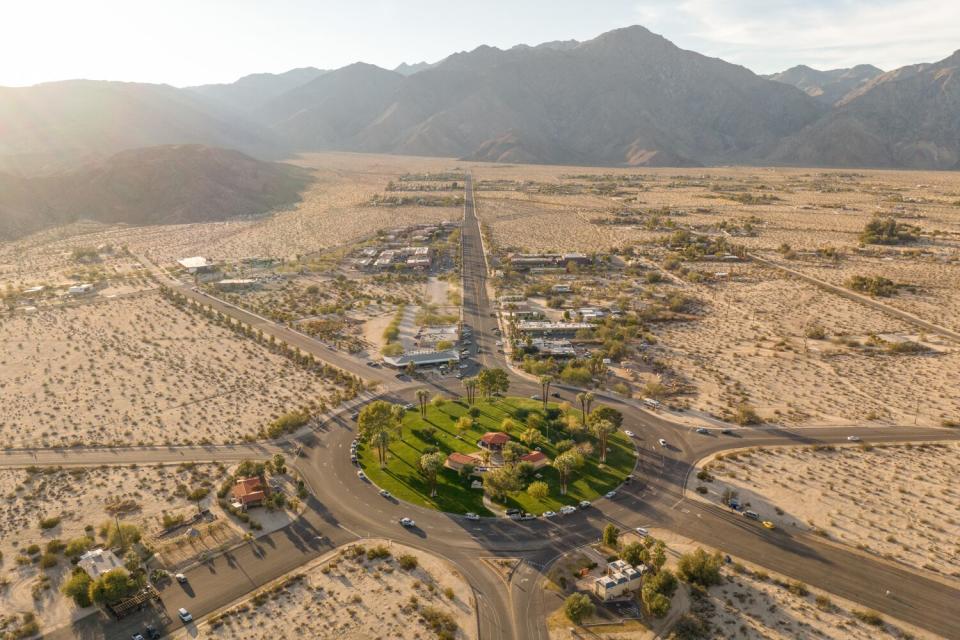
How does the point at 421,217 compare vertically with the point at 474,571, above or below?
above

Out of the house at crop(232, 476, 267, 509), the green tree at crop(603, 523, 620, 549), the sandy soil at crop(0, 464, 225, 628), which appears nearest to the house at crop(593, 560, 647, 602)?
the green tree at crop(603, 523, 620, 549)

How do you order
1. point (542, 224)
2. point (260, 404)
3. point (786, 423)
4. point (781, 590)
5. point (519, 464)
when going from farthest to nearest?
point (542, 224), point (260, 404), point (786, 423), point (519, 464), point (781, 590)

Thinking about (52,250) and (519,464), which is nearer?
(519,464)

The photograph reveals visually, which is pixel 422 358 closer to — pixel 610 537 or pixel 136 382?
pixel 136 382

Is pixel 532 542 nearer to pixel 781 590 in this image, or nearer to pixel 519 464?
pixel 519 464

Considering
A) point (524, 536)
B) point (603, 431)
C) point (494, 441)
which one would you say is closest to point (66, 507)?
point (494, 441)

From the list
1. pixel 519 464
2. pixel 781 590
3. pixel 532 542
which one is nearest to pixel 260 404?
pixel 519 464

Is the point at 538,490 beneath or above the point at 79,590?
above
